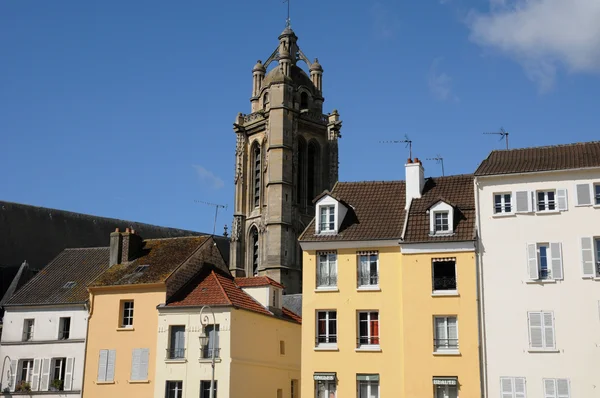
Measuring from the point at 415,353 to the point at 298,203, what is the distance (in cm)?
4330

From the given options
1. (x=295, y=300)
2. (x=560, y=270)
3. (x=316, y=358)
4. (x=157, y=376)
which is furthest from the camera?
(x=295, y=300)

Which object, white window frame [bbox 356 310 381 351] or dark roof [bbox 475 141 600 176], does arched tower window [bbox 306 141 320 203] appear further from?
white window frame [bbox 356 310 381 351]

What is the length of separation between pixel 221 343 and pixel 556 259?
43.3ft

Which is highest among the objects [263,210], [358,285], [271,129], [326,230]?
→ [271,129]

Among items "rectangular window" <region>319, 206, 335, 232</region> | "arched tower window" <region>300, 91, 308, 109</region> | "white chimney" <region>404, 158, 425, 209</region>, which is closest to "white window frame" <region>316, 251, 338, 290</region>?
"rectangular window" <region>319, 206, 335, 232</region>

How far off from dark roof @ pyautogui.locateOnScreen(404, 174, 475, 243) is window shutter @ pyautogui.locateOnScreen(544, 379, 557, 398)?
549cm

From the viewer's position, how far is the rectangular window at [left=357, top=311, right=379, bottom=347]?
30125 millimetres

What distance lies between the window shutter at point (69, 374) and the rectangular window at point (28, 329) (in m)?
2.91

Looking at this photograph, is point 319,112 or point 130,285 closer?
point 130,285

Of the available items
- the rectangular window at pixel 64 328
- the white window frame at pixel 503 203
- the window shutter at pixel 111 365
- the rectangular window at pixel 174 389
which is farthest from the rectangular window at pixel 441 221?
the rectangular window at pixel 64 328

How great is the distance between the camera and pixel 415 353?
29.0 meters

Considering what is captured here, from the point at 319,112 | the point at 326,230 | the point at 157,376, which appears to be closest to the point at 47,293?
the point at 157,376

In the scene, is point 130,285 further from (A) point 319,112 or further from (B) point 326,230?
(A) point 319,112

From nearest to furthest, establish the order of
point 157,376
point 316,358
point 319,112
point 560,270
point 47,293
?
point 560,270, point 316,358, point 157,376, point 47,293, point 319,112
